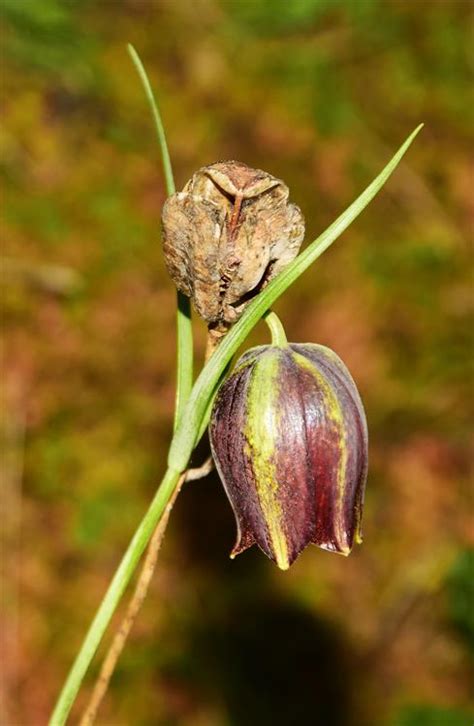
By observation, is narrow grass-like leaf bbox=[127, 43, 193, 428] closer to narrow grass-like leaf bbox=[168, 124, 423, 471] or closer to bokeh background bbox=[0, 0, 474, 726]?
narrow grass-like leaf bbox=[168, 124, 423, 471]

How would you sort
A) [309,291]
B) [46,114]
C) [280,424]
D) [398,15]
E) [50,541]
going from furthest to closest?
[398,15]
[46,114]
[309,291]
[50,541]
[280,424]

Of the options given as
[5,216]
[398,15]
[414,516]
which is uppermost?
[398,15]

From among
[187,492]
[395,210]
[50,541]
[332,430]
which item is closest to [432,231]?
[395,210]

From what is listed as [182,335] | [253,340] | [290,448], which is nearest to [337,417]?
[290,448]

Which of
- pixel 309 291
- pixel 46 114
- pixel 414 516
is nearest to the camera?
pixel 414 516

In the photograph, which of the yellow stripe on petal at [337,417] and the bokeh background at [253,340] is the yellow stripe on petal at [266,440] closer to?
the yellow stripe on petal at [337,417]

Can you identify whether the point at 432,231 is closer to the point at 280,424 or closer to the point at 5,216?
the point at 5,216

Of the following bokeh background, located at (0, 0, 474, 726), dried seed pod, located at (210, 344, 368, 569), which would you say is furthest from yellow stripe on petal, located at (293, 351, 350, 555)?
bokeh background, located at (0, 0, 474, 726)
